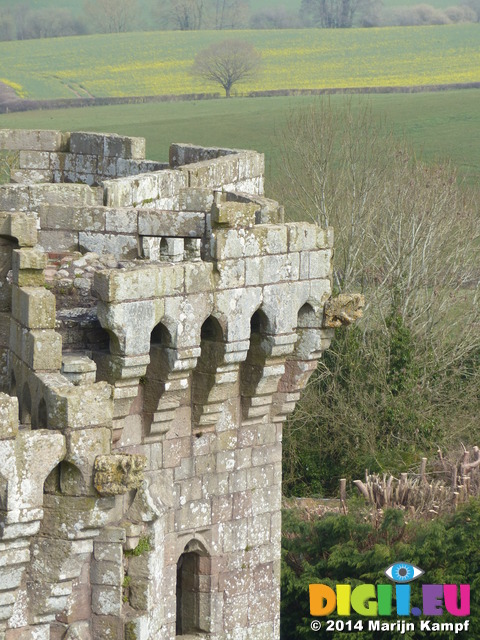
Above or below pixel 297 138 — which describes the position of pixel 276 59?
above

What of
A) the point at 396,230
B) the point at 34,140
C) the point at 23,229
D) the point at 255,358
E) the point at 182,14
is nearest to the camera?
the point at 23,229

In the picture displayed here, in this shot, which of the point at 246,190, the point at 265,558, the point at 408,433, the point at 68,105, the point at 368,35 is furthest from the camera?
the point at 368,35

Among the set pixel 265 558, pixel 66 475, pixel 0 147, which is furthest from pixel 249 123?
pixel 66 475

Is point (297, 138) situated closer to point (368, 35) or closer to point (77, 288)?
point (77, 288)

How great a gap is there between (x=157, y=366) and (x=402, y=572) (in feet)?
31.4

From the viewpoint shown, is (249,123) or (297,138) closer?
(297,138)

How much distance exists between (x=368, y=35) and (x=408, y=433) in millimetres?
65080

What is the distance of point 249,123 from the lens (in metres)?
72.1

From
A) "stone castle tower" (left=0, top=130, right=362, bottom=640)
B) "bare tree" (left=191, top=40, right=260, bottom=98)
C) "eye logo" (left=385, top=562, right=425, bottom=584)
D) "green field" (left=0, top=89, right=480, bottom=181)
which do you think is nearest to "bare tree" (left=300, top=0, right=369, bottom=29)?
"bare tree" (left=191, top=40, right=260, bottom=98)

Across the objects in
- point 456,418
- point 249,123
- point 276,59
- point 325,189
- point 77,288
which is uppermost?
point 276,59


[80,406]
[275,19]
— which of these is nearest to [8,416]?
[80,406]

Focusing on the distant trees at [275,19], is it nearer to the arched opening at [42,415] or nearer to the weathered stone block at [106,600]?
the weathered stone block at [106,600]

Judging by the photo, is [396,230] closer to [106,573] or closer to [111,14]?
[106,573]

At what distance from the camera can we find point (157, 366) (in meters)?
19.1
